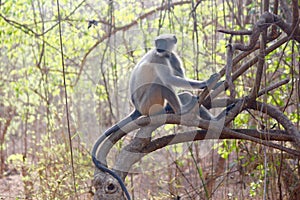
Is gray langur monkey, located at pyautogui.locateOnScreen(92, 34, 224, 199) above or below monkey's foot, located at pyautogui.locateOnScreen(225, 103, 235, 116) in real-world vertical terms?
above

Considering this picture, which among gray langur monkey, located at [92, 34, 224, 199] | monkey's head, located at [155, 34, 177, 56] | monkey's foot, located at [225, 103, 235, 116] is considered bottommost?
monkey's foot, located at [225, 103, 235, 116]

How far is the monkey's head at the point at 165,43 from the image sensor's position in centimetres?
360

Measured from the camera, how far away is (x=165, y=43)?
3.66m

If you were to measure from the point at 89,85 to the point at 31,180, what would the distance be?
1.63 metres

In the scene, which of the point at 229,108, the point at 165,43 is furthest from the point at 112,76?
the point at 229,108

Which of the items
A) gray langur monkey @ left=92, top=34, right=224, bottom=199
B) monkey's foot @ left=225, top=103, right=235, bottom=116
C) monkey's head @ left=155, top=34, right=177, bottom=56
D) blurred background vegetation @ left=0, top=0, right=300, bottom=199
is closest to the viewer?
monkey's foot @ left=225, top=103, right=235, bottom=116

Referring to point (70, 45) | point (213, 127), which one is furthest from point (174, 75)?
point (70, 45)

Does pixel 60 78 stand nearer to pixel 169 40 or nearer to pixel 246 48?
pixel 169 40

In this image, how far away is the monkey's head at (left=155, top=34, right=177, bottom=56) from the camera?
3.60 metres

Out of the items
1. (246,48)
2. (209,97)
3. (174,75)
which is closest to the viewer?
(246,48)

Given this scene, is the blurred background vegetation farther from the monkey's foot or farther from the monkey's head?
the monkey's foot

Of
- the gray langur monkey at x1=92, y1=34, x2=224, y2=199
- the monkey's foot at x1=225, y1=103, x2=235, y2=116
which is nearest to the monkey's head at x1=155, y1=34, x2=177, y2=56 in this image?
the gray langur monkey at x1=92, y1=34, x2=224, y2=199

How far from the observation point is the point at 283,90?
4195mm

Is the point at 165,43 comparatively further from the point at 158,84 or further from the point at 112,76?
the point at 112,76
